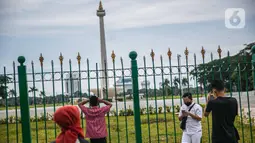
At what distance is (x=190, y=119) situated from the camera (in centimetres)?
543

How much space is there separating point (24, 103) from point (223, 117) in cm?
288

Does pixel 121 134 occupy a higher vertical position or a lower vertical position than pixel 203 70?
lower

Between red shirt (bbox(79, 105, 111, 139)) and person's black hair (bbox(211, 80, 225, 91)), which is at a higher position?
person's black hair (bbox(211, 80, 225, 91))

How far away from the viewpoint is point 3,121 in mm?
13141

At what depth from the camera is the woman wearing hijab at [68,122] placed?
2516 millimetres

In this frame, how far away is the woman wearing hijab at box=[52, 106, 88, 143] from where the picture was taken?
2516mm

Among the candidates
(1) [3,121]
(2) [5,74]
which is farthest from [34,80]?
(1) [3,121]

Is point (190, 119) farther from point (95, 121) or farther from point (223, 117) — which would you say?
point (95, 121)

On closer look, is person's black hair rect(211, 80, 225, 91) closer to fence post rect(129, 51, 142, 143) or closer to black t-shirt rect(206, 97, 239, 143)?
black t-shirt rect(206, 97, 239, 143)

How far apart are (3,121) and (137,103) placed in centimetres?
911

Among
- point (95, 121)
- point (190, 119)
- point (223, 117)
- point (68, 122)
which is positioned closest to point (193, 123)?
point (190, 119)

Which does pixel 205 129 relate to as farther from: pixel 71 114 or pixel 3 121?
pixel 71 114

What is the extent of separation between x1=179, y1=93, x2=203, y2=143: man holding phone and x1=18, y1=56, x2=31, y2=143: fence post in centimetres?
232

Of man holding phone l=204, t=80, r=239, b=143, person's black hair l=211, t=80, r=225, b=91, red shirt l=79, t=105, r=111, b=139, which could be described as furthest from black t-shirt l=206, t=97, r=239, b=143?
red shirt l=79, t=105, r=111, b=139
